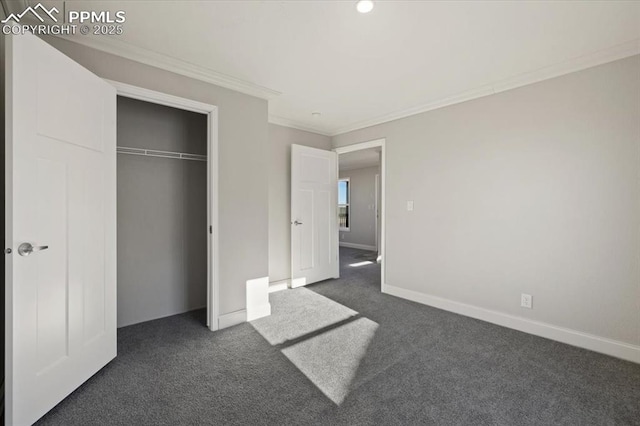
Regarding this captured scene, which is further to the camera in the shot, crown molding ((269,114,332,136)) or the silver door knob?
crown molding ((269,114,332,136))

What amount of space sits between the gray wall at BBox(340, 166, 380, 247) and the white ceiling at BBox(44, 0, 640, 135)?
16.0ft

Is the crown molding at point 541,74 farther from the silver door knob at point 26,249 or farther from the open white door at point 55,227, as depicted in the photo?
the silver door knob at point 26,249

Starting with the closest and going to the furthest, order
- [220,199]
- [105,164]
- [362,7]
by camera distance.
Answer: [362,7] < [105,164] < [220,199]

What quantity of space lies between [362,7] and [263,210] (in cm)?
202

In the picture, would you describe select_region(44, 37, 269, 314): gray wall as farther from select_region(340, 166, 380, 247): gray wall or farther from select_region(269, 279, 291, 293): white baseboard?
select_region(340, 166, 380, 247): gray wall

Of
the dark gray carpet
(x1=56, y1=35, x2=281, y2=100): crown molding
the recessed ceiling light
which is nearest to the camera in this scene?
the dark gray carpet

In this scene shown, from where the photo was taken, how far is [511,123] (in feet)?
9.25

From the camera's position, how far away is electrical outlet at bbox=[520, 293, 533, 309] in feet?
8.90

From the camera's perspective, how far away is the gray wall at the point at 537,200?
2.26 meters

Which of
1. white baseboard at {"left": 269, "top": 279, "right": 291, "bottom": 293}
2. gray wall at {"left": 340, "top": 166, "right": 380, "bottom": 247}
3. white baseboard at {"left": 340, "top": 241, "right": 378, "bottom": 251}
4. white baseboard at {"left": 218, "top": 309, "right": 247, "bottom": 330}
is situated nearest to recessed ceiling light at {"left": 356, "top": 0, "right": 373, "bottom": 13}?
white baseboard at {"left": 218, "top": 309, "right": 247, "bottom": 330}

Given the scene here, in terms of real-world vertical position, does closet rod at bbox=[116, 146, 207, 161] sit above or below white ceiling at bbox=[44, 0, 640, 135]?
below

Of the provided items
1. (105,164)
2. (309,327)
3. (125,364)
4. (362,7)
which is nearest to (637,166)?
(362,7)

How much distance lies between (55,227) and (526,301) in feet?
12.4

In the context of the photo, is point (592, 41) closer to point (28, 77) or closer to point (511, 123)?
point (511, 123)
